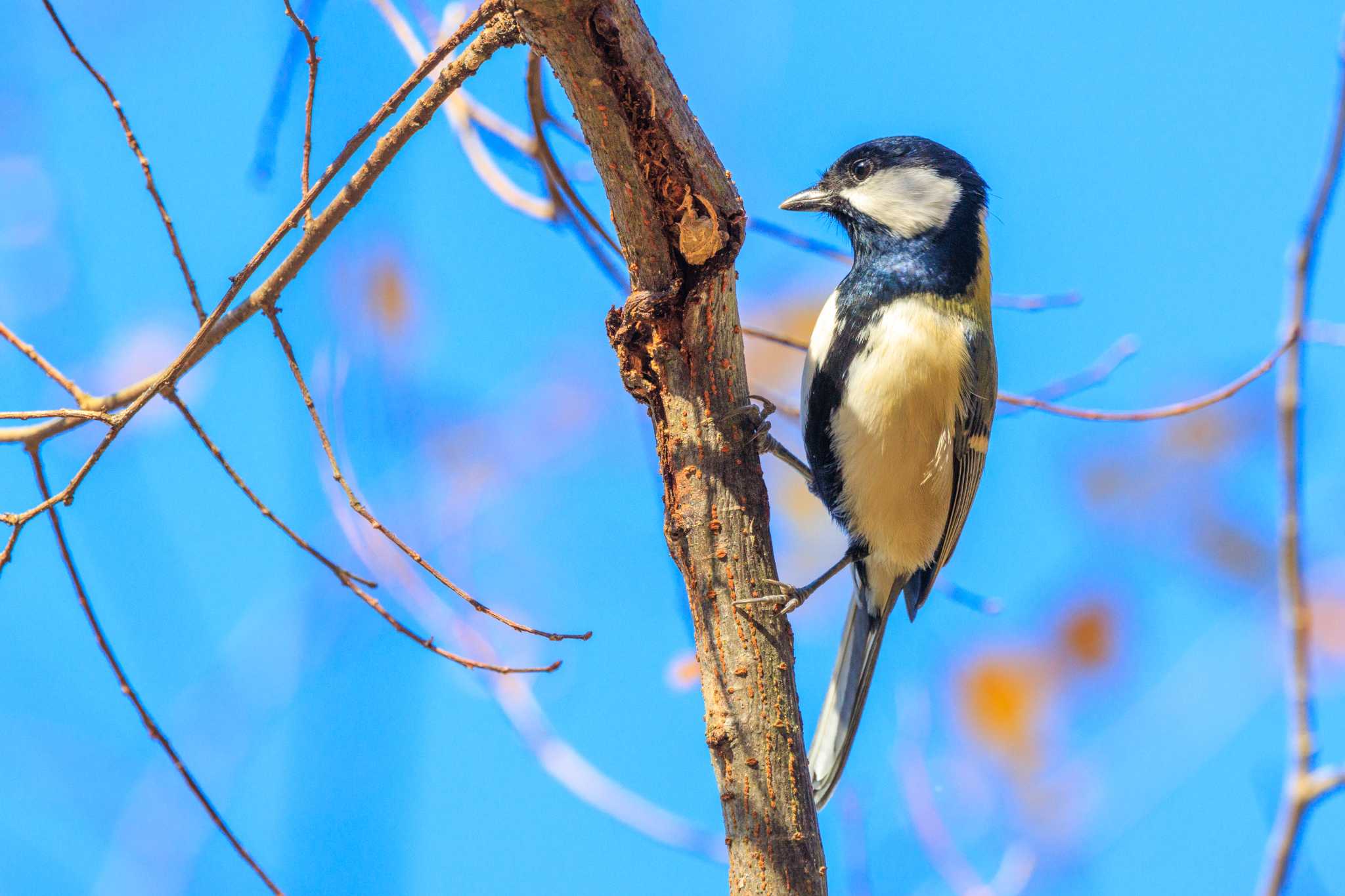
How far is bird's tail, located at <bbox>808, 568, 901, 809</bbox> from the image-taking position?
10.1 feet

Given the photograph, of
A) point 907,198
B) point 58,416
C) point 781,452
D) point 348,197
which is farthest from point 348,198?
point 907,198

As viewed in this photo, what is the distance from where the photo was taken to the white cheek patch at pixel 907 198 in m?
3.28

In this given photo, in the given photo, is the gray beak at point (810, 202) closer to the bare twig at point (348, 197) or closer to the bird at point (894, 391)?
the bird at point (894, 391)

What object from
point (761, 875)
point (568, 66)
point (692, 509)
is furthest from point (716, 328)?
point (761, 875)

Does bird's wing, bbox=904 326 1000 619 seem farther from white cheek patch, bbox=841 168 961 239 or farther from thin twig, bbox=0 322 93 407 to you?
thin twig, bbox=0 322 93 407

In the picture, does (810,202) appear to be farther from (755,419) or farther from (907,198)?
(755,419)

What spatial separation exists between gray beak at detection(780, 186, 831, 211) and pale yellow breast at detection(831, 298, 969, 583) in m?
0.62

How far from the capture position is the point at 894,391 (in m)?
2.94

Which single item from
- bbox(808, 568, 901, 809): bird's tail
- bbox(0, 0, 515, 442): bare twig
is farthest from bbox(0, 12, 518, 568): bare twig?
bbox(808, 568, 901, 809): bird's tail

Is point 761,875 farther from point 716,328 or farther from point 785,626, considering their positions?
point 716,328

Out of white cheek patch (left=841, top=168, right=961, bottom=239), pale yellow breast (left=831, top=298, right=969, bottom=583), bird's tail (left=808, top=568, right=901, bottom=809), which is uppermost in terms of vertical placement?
white cheek patch (left=841, top=168, right=961, bottom=239)

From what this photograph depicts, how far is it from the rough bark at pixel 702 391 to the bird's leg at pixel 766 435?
2 cm

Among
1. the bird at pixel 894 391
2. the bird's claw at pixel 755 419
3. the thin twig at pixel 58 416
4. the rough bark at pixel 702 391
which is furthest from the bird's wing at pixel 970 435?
the thin twig at pixel 58 416

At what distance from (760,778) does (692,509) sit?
0.54 m
